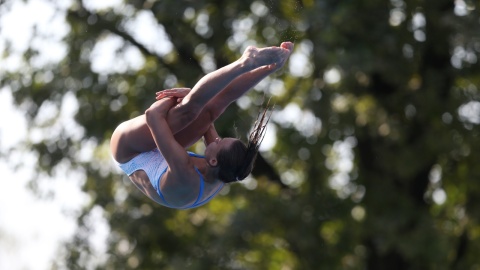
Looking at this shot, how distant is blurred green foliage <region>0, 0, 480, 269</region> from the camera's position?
45.0 feet

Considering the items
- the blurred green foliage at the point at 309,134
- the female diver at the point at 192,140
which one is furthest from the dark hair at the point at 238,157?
the blurred green foliage at the point at 309,134

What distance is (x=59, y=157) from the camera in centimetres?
A: 1530

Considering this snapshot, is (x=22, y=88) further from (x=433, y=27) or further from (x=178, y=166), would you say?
(x=178, y=166)

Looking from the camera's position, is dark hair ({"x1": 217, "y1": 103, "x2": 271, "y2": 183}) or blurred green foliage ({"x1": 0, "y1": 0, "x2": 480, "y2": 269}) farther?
blurred green foliage ({"x1": 0, "y1": 0, "x2": 480, "y2": 269})

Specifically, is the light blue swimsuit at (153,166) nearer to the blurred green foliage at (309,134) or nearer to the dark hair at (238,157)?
the dark hair at (238,157)

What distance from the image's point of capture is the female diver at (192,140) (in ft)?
19.9

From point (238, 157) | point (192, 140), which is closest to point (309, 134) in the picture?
point (192, 140)

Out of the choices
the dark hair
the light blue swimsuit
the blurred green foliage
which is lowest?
the blurred green foliage

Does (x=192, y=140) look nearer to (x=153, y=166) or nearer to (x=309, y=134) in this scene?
(x=153, y=166)

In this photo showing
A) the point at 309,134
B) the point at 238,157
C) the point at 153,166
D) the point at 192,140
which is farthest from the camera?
the point at 309,134

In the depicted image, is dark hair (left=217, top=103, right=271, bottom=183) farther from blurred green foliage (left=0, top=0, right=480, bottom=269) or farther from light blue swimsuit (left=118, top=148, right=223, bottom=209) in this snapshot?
blurred green foliage (left=0, top=0, right=480, bottom=269)

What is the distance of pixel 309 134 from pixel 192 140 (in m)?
8.02

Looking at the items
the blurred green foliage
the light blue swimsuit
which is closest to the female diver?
the light blue swimsuit

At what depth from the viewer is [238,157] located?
6.36m
